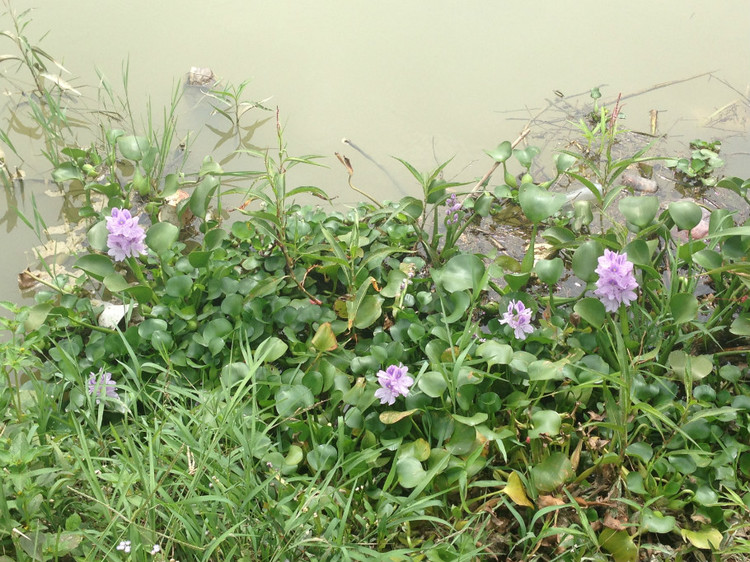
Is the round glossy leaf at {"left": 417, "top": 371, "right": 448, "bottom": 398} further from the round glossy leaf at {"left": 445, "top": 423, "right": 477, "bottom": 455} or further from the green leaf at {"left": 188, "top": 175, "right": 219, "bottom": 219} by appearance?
the green leaf at {"left": 188, "top": 175, "right": 219, "bottom": 219}

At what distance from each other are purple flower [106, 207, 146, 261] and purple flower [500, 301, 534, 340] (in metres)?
0.95

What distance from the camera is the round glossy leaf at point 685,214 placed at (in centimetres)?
175

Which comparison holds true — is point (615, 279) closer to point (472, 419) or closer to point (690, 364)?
point (690, 364)

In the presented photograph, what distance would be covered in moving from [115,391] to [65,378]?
0.40 ft

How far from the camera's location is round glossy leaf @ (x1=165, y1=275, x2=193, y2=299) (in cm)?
180

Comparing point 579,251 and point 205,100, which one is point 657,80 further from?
point 205,100

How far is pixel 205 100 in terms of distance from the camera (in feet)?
8.34

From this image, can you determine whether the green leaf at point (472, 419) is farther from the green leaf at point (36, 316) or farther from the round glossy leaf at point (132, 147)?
the round glossy leaf at point (132, 147)

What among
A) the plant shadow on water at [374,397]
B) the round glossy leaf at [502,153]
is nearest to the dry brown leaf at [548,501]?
the plant shadow on water at [374,397]

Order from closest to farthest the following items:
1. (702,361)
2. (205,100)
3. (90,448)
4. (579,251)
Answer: (90,448) → (702,361) → (579,251) → (205,100)

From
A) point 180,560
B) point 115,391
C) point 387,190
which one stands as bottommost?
point 180,560

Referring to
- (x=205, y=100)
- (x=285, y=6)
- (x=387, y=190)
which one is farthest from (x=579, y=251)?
(x=285, y=6)

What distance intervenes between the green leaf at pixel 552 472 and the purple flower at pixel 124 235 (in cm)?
111

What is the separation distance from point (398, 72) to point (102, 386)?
66.9 inches
